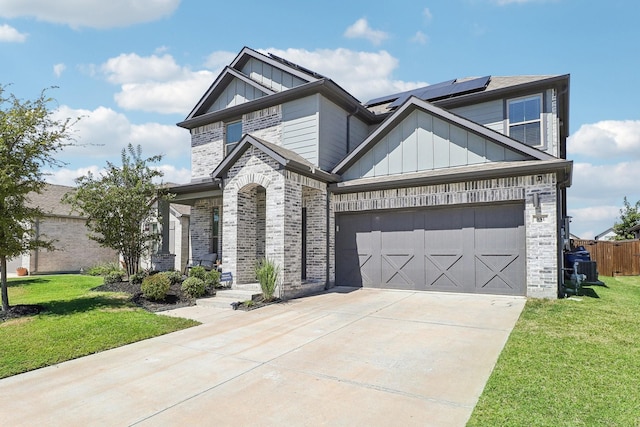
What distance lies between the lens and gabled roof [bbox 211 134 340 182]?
10.2 metres

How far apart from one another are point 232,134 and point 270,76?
281 cm

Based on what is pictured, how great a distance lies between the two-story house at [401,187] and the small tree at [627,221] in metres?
20.1

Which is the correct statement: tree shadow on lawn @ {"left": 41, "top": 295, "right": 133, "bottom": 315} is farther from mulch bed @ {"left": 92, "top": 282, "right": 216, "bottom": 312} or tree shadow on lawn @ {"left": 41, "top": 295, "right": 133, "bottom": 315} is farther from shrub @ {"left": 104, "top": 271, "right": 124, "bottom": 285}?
shrub @ {"left": 104, "top": 271, "right": 124, "bottom": 285}

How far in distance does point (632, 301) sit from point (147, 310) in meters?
12.4

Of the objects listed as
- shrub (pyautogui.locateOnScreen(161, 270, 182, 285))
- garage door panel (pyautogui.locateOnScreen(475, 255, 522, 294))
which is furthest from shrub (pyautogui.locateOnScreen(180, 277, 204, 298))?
garage door panel (pyautogui.locateOnScreen(475, 255, 522, 294))

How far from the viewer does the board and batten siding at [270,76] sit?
13770mm

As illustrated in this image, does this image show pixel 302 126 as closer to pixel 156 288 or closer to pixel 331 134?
pixel 331 134

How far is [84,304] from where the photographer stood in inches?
367

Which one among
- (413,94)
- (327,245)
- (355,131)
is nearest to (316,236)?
(327,245)

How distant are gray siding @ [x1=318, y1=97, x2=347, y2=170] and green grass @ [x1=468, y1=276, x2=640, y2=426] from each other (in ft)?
25.4

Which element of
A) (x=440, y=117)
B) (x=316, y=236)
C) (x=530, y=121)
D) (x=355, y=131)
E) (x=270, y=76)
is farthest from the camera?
(x=355, y=131)

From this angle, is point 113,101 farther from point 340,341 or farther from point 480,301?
point 480,301

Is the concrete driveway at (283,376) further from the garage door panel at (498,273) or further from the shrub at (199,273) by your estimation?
the shrub at (199,273)

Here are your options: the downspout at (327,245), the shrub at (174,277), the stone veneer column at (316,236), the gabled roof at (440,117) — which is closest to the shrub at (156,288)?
the shrub at (174,277)
